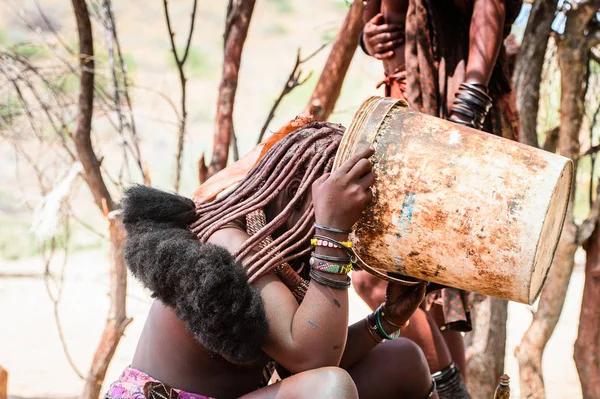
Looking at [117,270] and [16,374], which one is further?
Answer: [16,374]

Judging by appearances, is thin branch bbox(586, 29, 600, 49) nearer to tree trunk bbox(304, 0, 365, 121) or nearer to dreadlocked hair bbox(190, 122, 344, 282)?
tree trunk bbox(304, 0, 365, 121)

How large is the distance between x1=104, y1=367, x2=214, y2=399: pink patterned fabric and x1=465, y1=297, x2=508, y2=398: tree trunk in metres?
2.05

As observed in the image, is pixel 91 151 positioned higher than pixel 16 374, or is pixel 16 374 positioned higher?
pixel 91 151

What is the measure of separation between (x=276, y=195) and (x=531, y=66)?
2.11m

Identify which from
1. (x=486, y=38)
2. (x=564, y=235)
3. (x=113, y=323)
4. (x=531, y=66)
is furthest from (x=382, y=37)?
(x=113, y=323)

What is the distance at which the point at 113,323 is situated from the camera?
348 cm

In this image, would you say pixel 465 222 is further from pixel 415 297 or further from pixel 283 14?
pixel 283 14

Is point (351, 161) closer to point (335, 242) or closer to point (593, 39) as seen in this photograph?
point (335, 242)

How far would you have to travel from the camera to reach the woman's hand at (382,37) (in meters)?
2.93

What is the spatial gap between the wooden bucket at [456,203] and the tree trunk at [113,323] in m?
1.82

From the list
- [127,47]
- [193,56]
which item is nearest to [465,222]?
[193,56]

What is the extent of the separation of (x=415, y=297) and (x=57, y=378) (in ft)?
16.0

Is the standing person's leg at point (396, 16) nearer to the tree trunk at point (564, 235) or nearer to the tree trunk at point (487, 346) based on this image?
the tree trunk at point (564, 235)

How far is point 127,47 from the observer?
25.1 metres
